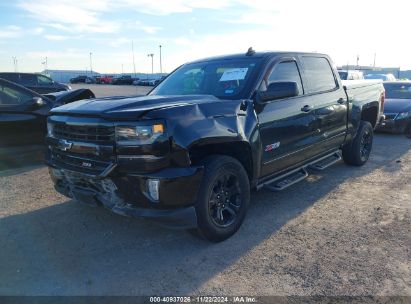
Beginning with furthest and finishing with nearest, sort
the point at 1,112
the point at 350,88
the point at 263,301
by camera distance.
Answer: the point at 1,112 < the point at 350,88 < the point at 263,301

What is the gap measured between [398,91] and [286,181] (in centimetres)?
890

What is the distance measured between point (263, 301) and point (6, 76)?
14546 millimetres

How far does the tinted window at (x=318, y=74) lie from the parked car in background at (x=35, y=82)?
11.9 metres

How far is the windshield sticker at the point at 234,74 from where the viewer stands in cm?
450

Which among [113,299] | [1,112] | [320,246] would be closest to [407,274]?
[320,246]

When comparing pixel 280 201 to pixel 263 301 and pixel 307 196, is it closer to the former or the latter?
pixel 307 196

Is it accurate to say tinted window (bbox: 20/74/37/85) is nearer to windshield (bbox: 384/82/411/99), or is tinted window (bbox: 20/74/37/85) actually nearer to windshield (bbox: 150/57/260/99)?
windshield (bbox: 150/57/260/99)

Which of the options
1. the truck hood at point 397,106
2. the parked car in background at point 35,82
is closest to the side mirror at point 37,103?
the parked car in background at point 35,82

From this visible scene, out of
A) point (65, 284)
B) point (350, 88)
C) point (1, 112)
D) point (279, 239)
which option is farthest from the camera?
point (1, 112)

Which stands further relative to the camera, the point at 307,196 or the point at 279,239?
the point at 307,196

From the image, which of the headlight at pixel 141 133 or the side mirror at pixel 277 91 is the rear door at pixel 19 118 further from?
the side mirror at pixel 277 91

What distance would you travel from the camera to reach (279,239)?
4.07 meters

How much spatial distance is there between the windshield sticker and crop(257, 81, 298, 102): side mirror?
1.13ft

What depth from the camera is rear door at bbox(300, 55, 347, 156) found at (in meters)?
5.35
